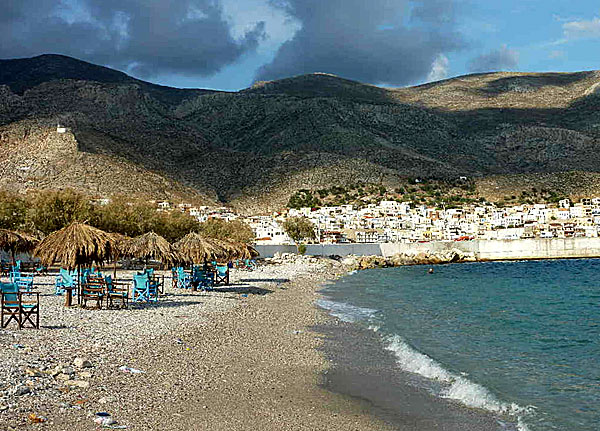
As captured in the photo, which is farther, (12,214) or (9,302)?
(12,214)

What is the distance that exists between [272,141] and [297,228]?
4283 centimetres

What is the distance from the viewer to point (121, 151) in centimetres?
9050

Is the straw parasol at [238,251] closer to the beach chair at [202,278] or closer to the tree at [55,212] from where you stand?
the beach chair at [202,278]

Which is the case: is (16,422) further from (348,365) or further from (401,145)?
(401,145)

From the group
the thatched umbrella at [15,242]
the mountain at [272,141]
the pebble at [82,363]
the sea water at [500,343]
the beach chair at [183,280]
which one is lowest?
the sea water at [500,343]

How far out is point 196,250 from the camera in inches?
898

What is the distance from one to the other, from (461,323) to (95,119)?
100535 millimetres

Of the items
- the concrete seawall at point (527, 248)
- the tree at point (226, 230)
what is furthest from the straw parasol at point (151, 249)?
the concrete seawall at point (527, 248)

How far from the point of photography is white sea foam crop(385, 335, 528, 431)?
9523 mm

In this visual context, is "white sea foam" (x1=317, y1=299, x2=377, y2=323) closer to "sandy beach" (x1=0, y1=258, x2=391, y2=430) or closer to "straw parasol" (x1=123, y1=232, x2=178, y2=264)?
"sandy beach" (x1=0, y1=258, x2=391, y2=430)

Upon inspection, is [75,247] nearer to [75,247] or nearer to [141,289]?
[75,247]

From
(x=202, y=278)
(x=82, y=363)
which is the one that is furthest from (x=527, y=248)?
(x=82, y=363)

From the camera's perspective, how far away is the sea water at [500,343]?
32.5 feet

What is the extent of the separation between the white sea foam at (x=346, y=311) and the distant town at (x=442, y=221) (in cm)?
5408
